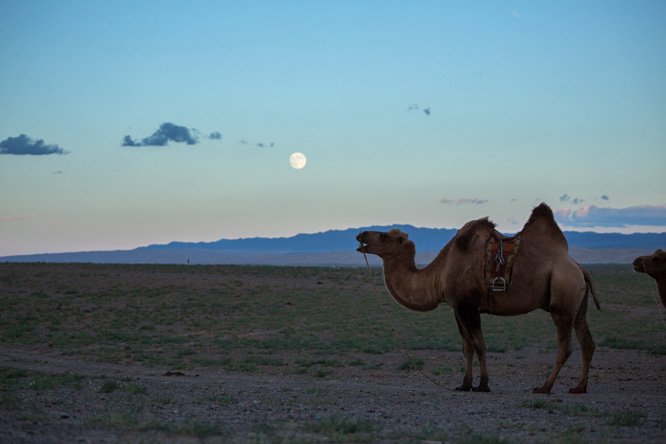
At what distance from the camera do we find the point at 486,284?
465 inches

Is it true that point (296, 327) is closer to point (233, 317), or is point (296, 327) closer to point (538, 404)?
point (233, 317)

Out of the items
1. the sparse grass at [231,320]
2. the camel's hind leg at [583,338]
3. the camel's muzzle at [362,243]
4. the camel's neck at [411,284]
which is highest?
the camel's muzzle at [362,243]

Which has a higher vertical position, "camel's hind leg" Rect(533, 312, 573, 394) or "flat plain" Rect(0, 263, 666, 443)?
"camel's hind leg" Rect(533, 312, 573, 394)

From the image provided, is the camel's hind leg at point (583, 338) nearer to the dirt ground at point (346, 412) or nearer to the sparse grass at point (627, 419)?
the dirt ground at point (346, 412)

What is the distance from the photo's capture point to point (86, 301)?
3581 cm

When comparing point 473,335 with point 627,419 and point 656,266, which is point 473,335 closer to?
point 627,419

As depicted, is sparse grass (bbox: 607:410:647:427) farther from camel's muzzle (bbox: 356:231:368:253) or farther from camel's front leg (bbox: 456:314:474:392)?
camel's muzzle (bbox: 356:231:368:253)

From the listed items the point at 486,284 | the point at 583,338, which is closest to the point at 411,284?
the point at 486,284

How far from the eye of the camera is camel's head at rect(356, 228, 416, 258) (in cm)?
1273

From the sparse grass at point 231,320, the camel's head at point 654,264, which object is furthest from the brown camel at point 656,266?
the sparse grass at point 231,320

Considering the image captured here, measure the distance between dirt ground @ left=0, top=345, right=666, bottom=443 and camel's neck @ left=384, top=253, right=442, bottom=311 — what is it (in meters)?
1.58

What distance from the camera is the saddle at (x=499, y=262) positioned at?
1167 centimetres

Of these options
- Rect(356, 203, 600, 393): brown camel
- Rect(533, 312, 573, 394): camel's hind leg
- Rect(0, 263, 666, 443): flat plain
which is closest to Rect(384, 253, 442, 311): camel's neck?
Rect(356, 203, 600, 393): brown camel

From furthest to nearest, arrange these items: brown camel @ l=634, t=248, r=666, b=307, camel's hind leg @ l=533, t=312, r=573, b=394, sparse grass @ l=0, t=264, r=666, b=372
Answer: sparse grass @ l=0, t=264, r=666, b=372
brown camel @ l=634, t=248, r=666, b=307
camel's hind leg @ l=533, t=312, r=573, b=394
